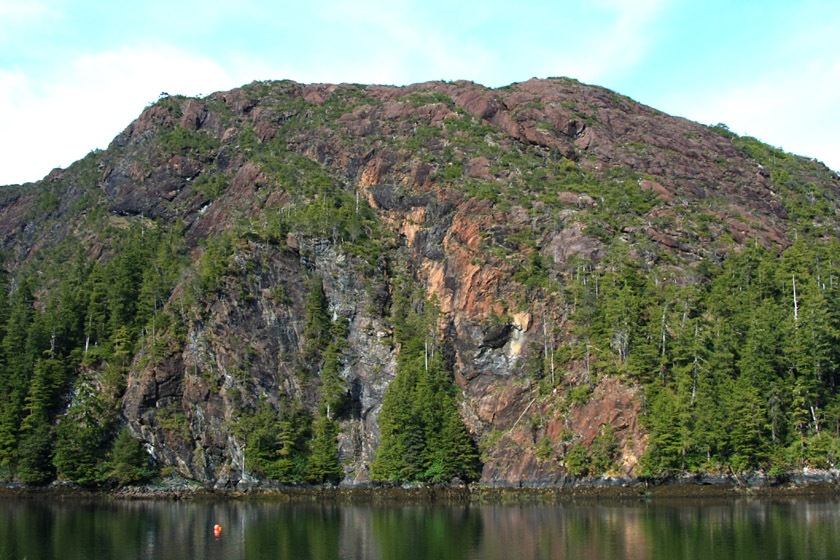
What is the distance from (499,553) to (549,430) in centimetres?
4143

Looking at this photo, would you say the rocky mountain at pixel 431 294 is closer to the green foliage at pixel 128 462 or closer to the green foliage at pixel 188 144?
the green foliage at pixel 188 144

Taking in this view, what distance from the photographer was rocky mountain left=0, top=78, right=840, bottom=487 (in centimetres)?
8456

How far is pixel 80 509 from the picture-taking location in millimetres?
76312

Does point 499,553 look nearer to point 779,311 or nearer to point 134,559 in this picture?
point 134,559

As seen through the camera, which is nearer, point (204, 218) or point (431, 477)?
point (431, 477)

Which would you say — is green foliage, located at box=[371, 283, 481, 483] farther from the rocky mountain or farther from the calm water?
the calm water

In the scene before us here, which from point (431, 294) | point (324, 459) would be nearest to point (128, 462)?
point (324, 459)

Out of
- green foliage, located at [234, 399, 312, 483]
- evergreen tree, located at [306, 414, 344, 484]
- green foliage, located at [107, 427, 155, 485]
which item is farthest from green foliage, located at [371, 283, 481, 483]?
green foliage, located at [107, 427, 155, 485]

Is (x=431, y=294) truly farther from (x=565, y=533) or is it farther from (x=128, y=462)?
Result: (x=565, y=533)

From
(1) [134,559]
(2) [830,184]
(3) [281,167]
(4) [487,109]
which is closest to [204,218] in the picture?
(3) [281,167]

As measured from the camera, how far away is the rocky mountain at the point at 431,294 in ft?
277

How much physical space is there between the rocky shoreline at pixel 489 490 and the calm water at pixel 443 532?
558 centimetres

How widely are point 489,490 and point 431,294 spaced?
109 ft

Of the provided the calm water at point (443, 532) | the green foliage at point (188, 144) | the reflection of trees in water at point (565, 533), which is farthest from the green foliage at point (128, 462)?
the green foliage at point (188, 144)
